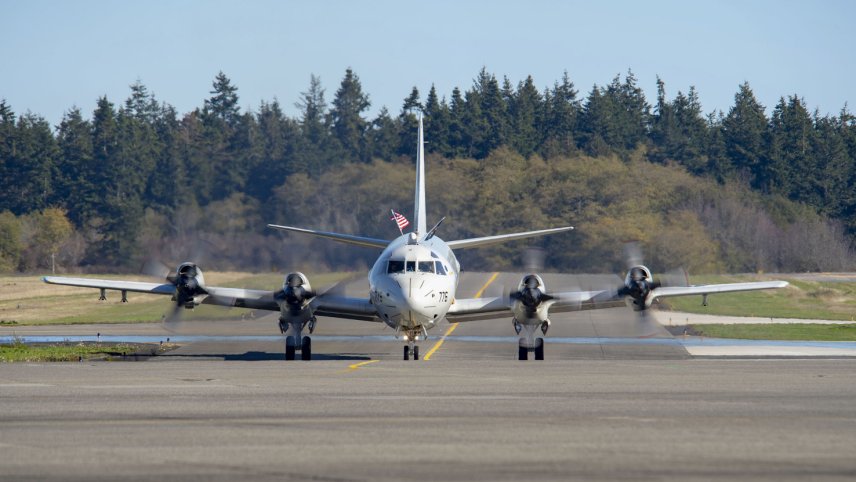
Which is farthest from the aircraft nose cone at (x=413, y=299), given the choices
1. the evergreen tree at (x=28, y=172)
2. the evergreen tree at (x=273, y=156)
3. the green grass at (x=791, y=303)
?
the evergreen tree at (x=28, y=172)

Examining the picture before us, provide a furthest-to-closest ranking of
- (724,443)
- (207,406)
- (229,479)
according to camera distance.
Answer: (207,406), (724,443), (229,479)

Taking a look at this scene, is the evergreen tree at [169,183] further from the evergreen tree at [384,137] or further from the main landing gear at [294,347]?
the main landing gear at [294,347]

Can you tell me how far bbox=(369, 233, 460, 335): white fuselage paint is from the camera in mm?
30047

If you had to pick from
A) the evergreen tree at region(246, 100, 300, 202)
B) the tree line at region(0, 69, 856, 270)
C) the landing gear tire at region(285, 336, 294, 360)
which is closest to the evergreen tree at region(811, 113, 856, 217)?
the tree line at region(0, 69, 856, 270)

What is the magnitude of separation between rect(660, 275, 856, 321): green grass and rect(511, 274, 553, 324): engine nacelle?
2372cm

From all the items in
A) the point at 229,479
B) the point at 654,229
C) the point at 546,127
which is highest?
the point at 546,127

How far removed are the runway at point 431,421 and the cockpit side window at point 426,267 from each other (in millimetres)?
3678

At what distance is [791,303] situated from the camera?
61.5m

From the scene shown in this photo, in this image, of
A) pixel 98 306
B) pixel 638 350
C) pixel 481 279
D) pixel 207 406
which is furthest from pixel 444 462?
pixel 481 279

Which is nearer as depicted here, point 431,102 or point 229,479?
point 229,479

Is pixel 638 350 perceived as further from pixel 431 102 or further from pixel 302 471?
pixel 431 102

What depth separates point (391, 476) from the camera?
1174cm

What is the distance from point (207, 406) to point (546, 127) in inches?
4790

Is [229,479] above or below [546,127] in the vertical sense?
below
